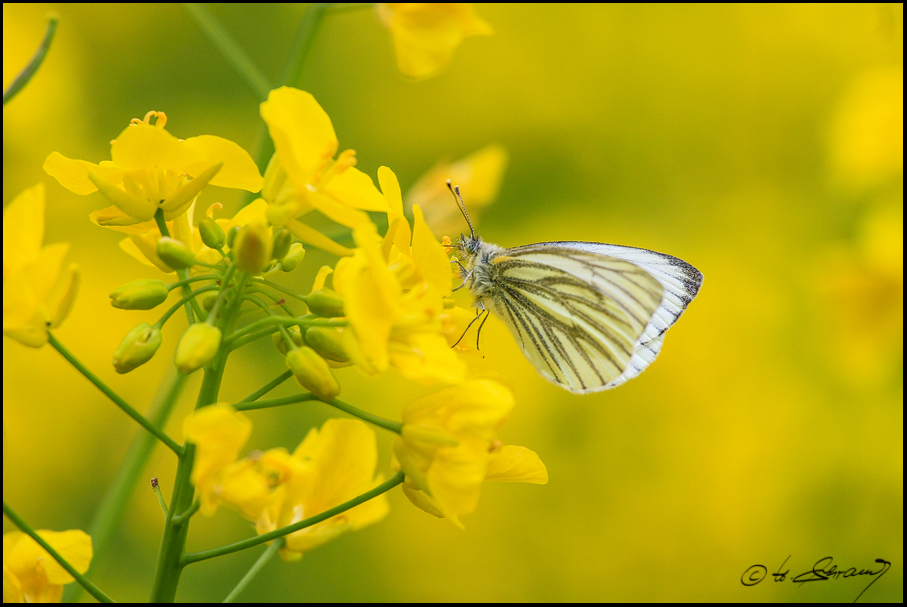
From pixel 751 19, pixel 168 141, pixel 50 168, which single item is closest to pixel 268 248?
pixel 168 141

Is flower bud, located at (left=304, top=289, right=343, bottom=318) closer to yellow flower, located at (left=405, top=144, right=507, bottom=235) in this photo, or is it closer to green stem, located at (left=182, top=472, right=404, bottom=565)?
green stem, located at (left=182, top=472, right=404, bottom=565)

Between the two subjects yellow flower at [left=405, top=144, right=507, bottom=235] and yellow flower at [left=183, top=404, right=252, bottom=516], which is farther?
yellow flower at [left=405, top=144, right=507, bottom=235]

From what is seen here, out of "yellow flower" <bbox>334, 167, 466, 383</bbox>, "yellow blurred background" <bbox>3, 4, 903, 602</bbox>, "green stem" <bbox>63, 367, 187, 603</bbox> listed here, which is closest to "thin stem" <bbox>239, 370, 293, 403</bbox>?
"yellow flower" <bbox>334, 167, 466, 383</bbox>

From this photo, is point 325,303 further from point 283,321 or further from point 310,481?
point 310,481

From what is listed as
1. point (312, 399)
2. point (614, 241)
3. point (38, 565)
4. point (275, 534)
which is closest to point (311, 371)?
point (312, 399)

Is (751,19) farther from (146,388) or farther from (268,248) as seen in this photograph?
(268,248)

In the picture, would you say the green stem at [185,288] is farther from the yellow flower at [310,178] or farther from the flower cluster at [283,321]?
the yellow flower at [310,178]
